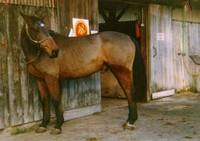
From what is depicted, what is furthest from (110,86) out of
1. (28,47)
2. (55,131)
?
(28,47)

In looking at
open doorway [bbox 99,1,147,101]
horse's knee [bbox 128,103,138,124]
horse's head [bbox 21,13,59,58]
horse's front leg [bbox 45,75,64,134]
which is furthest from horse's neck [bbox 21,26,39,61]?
open doorway [bbox 99,1,147,101]

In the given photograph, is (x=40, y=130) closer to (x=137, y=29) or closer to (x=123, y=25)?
(x=137, y=29)

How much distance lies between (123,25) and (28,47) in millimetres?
4020

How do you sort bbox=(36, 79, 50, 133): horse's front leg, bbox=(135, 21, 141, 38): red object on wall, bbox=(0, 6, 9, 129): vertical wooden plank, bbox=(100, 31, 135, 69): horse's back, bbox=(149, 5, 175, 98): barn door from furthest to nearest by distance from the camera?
bbox=(149, 5, 175, 98): barn door, bbox=(135, 21, 141, 38): red object on wall, bbox=(100, 31, 135, 69): horse's back, bbox=(36, 79, 50, 133): horse's front leg, bbox=(0, 6, 9, 129): vertical wooden plank

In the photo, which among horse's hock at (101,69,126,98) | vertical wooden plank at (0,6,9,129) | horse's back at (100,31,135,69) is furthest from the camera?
horse's hock at (101,69,126,98)

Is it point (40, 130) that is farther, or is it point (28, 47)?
point (40, 130)

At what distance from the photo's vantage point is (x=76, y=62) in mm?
6176

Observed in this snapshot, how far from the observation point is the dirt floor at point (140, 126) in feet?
18.2

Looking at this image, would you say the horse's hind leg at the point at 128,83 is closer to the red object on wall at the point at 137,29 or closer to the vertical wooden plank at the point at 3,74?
the vertical wooden plank at the point at 3,74

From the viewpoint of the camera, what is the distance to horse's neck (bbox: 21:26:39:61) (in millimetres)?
5648

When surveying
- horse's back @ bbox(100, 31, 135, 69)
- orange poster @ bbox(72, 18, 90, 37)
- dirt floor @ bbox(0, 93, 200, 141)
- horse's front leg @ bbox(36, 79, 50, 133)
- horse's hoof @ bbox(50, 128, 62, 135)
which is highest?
orange poster @ bbox(72, 18, 90, 37)

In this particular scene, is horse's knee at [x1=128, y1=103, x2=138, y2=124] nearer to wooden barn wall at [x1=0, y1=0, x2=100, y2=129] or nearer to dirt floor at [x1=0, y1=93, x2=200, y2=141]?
dirt floor at [x1=0, y1=93, x2=200, y2=141]

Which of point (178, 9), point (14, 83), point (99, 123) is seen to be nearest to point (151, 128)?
point (99, 123)

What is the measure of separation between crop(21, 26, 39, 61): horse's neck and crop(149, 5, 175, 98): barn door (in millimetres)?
3771
